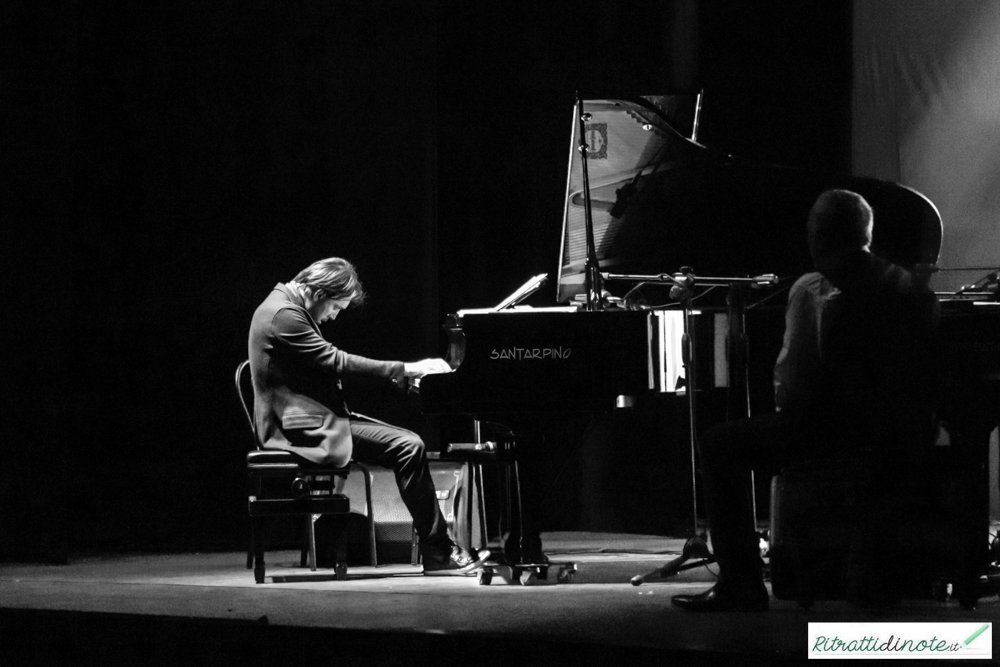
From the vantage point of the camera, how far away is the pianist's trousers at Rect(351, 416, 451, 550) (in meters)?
4.84

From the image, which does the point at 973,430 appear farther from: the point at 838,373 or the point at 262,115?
the point at 262,115

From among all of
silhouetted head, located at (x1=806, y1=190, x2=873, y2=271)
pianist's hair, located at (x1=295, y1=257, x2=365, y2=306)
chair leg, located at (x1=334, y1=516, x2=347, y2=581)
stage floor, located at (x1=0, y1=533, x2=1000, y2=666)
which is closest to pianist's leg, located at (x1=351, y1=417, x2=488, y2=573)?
stage floor, located at (x1=0, y1=533, x2=1000, y2=666)

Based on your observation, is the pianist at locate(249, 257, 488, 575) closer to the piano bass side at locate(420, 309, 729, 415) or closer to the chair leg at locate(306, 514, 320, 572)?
the chair leg at locate(306, 514, 320, 572)

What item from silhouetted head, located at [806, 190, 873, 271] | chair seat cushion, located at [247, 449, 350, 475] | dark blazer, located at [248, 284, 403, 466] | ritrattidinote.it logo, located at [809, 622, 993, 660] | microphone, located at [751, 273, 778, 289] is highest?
silhouetted head, located at [806, 190, 873, 271]

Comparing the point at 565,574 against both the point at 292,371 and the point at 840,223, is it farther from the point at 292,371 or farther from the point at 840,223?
the point at 840,223

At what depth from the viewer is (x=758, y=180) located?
190 inches

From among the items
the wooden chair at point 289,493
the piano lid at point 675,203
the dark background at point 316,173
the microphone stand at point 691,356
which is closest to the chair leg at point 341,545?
the wooden chair at point 289,493

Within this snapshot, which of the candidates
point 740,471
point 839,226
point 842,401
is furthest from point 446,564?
point 839,226

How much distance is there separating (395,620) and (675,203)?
2.22 metres

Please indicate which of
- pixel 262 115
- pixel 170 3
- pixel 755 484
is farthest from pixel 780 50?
pixel 170 3

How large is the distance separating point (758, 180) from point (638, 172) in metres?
0.47

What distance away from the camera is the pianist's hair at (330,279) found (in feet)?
16.5

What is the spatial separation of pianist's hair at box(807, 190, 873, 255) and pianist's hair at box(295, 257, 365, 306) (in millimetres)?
2166

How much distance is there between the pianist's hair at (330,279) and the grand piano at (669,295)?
606 mm
